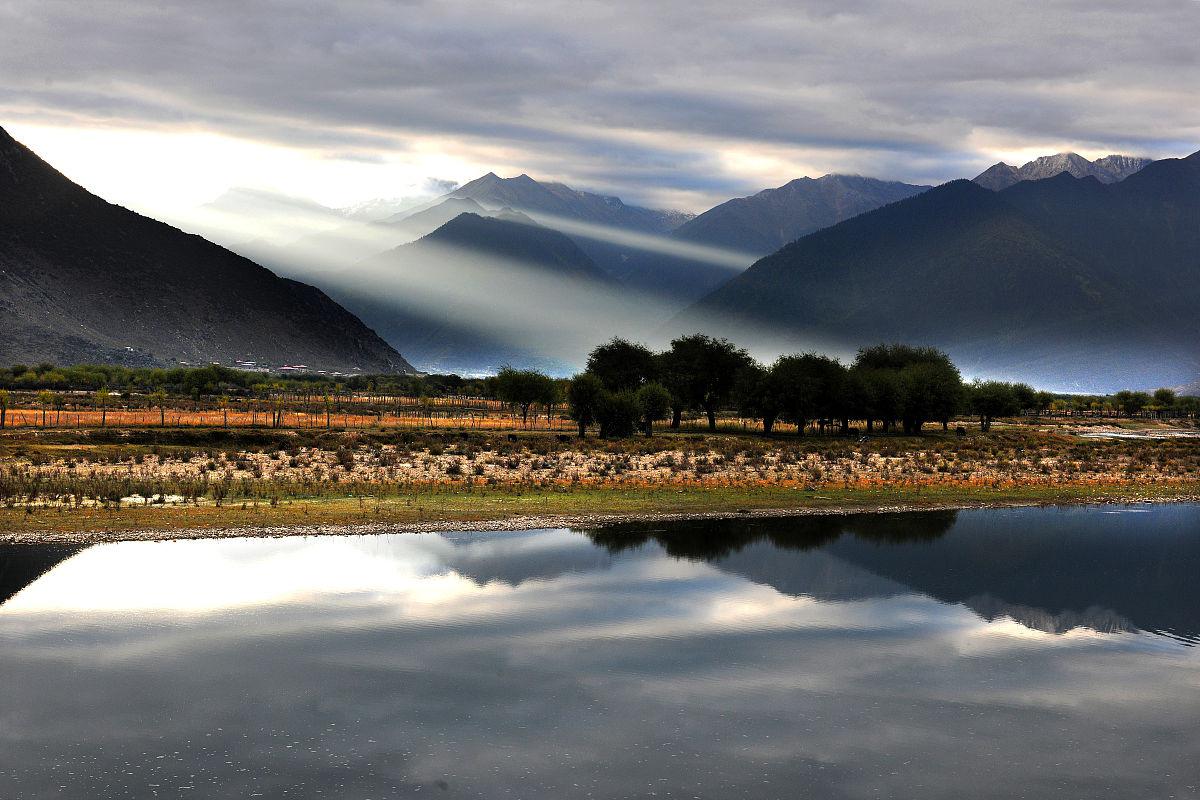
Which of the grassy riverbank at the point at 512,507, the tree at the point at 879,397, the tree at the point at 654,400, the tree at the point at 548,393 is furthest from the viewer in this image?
the tree at the point at 548,393

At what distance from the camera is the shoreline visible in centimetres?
4112

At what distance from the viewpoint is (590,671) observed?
26.8 meters

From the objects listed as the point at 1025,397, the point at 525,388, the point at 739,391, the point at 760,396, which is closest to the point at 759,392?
the point at 760,396

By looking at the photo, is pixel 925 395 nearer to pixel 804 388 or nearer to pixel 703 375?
pixel 804 388

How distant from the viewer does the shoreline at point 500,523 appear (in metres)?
41.1

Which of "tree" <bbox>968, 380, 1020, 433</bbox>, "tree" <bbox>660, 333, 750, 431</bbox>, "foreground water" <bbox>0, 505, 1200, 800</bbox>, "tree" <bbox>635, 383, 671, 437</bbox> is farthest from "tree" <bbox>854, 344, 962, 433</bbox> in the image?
"foreground water" <bbox>0, 505, 1200, 800</bbox>

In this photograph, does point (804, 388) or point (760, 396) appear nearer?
point (804, 388)

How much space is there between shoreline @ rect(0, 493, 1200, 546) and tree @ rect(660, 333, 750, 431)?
70149mm

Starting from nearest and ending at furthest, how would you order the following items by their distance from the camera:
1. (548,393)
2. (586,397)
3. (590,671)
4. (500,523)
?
(590,671) < (500,523) < (586,397) < (548,393)

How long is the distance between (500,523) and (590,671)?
67.4 feet

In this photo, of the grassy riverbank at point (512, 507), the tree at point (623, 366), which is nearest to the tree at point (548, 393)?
the tree at point (623, 366)

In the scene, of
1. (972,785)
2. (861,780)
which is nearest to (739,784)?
(861,780)

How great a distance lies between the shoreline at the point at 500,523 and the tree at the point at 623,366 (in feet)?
249

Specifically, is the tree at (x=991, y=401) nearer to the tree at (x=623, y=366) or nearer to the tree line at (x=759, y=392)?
the tree line at (x=759, y=392)
